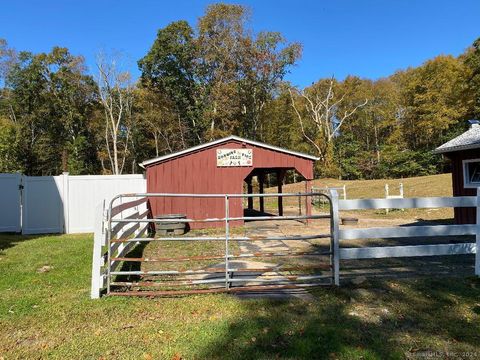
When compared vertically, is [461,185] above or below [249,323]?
above

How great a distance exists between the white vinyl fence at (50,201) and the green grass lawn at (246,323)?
288 inches

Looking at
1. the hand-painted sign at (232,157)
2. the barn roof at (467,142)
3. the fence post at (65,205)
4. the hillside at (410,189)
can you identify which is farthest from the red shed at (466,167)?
the fence post at (65,205)

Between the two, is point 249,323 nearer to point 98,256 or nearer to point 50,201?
point 98,256

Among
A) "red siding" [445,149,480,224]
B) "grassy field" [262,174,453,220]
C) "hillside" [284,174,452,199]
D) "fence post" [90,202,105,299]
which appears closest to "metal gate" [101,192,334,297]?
"fence post" [90,202,105,299]

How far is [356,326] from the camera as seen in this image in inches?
158

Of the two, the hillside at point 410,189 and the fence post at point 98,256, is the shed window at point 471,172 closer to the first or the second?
the hillside at point 410,189

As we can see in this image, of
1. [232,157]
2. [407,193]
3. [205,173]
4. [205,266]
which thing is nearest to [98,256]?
[205,266]

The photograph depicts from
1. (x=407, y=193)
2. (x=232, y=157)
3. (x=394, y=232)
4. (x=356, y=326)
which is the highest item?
(x=232, y=157)

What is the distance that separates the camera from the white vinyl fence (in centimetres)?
1220

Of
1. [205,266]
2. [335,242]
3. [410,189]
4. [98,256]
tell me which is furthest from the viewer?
[410,189]

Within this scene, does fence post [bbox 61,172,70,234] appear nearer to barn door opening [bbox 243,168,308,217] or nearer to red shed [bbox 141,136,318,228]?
red shed [bbox 141,136,318,228]

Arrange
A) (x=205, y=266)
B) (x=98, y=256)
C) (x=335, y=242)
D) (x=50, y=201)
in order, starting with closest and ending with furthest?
(x=98, y=256) < (x=335, y=242) < (x=205, y=266) < (x=50, y=201)

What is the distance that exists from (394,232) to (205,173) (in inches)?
370

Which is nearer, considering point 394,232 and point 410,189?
point 394,232
